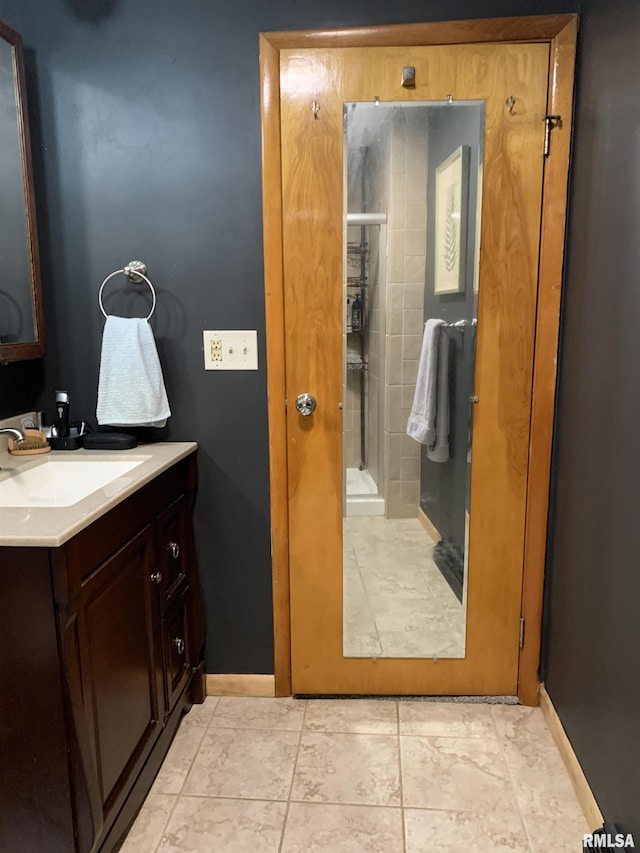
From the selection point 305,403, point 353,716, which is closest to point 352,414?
point 305,403

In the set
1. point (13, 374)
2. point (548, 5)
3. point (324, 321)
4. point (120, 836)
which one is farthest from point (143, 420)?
point (548, 5)

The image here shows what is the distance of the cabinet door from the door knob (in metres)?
0.58

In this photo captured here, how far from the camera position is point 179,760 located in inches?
65.5

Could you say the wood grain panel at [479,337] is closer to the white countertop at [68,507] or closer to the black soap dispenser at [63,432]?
the white countertop at [68,507]

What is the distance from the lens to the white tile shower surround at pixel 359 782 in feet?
4.58

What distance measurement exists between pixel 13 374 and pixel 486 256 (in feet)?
4.84

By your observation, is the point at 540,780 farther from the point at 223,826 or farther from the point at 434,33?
the point at 434,33

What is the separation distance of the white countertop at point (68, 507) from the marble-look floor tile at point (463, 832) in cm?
108

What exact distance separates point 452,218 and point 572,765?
1.58 metres

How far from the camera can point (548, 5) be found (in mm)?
1588

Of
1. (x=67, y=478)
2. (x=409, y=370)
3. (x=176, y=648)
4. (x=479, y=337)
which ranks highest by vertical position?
(x=479, y=337)

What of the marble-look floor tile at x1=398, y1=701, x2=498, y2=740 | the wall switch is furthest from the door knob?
the marble-look floor tile at x1=398, y1=701, x2=498, y2=740

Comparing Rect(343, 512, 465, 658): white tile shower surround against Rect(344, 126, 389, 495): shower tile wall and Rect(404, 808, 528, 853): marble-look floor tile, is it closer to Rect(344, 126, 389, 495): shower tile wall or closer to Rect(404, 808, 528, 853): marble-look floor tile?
Rect(344, 126, 389, 495): shower tile wall

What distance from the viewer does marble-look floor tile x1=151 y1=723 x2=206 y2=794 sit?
61.7 inches
